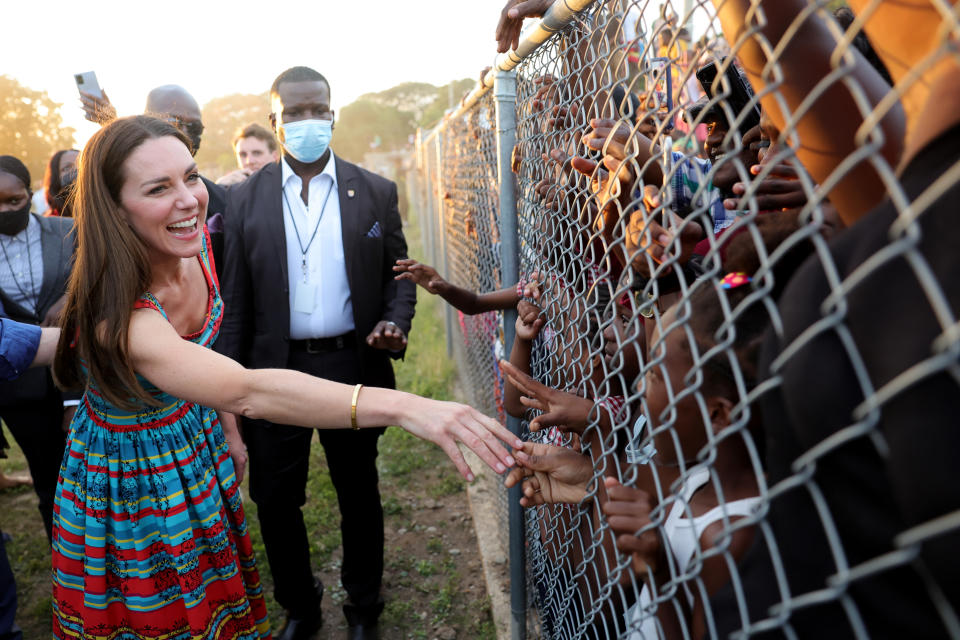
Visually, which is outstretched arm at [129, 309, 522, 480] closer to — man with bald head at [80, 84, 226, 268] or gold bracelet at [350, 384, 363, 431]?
gold bracelet at [350, 384, 363, 431]

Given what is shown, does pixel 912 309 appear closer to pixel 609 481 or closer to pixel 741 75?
pixel 609 481

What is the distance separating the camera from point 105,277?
204 cm

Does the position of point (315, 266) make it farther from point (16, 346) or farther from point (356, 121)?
point (356, 121)

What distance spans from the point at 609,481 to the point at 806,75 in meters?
0.77

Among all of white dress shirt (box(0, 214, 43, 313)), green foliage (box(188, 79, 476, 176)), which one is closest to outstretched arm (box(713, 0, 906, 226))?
white dress shirt (box(0, 214, 43, 313))

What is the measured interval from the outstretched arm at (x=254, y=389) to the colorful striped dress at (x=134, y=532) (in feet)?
0.57

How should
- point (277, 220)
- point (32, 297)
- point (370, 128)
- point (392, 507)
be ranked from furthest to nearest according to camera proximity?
point (370, 128), point (392, 507), point (32, 297), point (277, 220)

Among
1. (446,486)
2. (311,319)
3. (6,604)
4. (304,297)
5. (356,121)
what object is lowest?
(446,486)

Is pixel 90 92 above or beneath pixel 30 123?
beneath

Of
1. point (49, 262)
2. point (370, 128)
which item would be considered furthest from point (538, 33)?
point (370, 128)

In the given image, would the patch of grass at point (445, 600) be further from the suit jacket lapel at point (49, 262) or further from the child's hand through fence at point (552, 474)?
the suit jacket lapel at point (49, 262)

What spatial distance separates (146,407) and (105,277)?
1.56 ft

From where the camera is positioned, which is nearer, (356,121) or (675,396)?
(675,396)

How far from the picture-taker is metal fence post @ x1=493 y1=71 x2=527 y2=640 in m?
2.29
